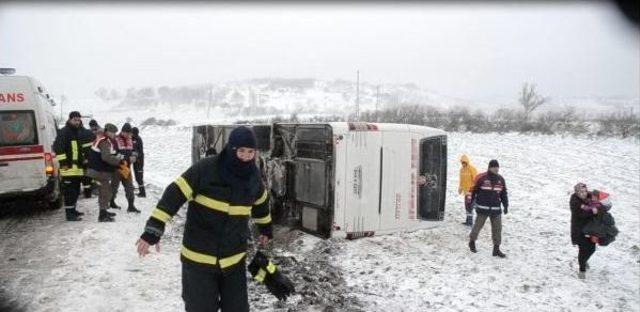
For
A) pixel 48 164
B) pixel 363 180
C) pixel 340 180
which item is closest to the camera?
pixel 340 180

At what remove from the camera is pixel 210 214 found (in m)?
4.16

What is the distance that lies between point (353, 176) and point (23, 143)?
6.40 m

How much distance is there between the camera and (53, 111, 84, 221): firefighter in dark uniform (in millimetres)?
9094

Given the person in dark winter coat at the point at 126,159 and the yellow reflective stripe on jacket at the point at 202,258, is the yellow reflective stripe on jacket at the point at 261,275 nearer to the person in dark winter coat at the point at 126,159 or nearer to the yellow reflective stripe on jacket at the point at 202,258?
the yellow reflective stripe on jacket at the point at 202,258

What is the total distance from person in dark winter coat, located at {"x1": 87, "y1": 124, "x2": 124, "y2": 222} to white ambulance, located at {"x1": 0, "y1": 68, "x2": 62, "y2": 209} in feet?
4.54

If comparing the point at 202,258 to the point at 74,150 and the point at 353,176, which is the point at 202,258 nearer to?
the point at 353,176

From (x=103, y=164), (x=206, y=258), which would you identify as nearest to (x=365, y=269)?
Result: (x=206, y=258)

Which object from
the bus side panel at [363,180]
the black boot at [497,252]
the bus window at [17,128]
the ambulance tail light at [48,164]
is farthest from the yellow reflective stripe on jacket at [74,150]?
the black boot at [497,252]

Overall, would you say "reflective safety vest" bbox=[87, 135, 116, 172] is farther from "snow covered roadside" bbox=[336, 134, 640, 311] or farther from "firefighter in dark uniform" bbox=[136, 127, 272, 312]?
"firefighter in dark uniform" bbox=[136, 127, 272, 312]

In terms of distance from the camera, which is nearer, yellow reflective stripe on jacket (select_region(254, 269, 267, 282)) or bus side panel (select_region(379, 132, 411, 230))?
yellow reflective stripe on jacket (select_region(254, 269, 267, 282))

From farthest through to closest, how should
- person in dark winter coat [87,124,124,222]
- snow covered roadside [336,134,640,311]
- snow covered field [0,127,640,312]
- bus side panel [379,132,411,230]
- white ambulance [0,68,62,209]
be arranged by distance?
white ambulance [0,68,62,209] < person in dark winter coat [87,124,124,222] < bus side panel [379,132,411,230] < snow covered roadside [336,134,640,311] < snow covered field [0,127,640,312]

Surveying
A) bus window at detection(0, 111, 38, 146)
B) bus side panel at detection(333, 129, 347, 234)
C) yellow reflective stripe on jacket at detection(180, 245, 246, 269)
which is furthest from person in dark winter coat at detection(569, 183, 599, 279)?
bus window at detection(0, 111, 38, 146)

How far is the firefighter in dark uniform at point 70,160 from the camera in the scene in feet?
29.8

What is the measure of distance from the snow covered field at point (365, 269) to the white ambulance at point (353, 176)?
2.10ft
